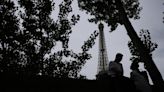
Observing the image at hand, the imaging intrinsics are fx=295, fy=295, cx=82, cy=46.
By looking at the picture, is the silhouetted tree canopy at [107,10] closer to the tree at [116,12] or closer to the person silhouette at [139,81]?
the tree at [116,12]

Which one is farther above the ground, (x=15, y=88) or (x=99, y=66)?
(x=99, y=66)

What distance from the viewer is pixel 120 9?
1847 cm

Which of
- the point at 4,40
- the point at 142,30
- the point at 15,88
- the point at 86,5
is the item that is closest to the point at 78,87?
the point at 15,88

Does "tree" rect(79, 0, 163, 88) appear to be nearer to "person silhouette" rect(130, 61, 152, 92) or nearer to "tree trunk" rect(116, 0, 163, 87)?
"tree trunk" rect(116, 0, 163, 87)

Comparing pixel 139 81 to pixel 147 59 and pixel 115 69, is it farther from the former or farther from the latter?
pixel 147 59

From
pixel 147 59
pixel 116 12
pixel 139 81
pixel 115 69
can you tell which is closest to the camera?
pixel 115 69

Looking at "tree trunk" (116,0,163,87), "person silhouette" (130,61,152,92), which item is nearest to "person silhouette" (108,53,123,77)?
"person silhouette" (130,61,152,92)

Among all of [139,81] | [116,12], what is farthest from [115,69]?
[116,12]

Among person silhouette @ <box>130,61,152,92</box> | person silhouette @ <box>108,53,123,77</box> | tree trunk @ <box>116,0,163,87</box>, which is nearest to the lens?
person silhouette @ <box>108,53,123,77</box>

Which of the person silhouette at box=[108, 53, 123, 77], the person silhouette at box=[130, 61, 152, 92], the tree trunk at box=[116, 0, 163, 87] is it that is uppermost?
the tree trunk at box=[116, 0, 163, 87]

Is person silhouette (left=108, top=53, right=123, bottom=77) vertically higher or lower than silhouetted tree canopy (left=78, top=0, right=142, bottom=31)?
lower

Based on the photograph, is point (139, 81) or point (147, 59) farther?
point (147, 59)

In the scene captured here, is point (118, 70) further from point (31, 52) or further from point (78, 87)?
point (31, 52)

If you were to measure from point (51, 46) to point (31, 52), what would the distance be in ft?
5.89
